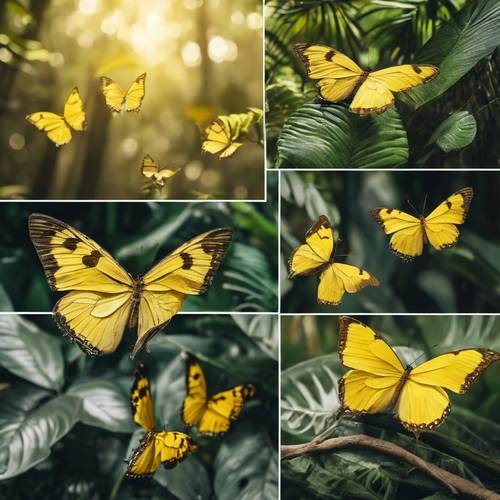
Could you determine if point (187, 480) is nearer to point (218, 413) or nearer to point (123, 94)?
point (218, 413)

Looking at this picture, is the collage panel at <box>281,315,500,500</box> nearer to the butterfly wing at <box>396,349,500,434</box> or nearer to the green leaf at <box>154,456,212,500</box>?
the butterfly wing at <box>396,349,500,434</box>

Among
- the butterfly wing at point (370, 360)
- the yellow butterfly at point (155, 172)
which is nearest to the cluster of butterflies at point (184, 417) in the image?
the butterfly wing at point (370, 360)

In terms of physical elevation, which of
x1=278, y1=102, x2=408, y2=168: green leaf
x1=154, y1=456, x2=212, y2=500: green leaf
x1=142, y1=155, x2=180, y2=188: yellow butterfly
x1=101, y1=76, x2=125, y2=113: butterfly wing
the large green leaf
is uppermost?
the large green leaf

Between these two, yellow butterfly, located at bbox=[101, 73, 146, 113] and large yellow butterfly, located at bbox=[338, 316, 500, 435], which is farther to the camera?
yellow butterfly, located at bbox=[101, 73, 146, 113]

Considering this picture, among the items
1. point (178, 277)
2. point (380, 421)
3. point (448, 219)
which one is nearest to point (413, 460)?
point (380, 421)

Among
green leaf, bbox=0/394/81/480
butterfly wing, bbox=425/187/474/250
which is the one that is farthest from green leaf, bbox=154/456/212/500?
butterfly wing, bbox=425/187/474/250

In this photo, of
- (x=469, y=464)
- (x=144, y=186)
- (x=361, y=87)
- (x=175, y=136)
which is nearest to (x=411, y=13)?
(x=361, y=87)
